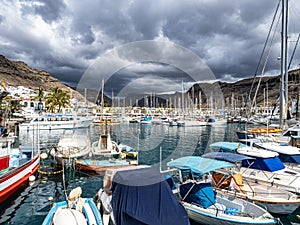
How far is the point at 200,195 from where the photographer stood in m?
10.7

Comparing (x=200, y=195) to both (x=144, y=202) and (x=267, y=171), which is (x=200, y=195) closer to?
(x=144, y=202)

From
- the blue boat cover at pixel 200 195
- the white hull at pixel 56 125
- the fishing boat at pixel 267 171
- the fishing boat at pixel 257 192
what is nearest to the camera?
the blue boat cover at pixel 200 195

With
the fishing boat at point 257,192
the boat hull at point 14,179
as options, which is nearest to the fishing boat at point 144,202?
the fishing boat at point 257,192

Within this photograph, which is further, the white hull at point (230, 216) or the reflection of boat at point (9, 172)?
the reflection of boat at point (9, 172)

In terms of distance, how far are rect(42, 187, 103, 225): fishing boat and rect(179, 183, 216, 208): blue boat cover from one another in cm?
453

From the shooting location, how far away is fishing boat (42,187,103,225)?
8234 millimetres

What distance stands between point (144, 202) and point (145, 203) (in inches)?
1.8

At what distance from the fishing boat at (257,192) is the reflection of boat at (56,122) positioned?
195ft

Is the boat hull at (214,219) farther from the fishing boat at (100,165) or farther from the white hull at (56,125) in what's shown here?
the white hull at (56,125)

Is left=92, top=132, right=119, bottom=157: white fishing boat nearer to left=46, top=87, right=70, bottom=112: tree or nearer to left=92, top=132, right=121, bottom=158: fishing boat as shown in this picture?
left=92, top=132, right=121, bottom=158: fishing boat

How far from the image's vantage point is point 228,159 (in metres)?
13.1

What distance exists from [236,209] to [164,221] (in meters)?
5.63

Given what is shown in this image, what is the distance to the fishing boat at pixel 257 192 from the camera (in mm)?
11180

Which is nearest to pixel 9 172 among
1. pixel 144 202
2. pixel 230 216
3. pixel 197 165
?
pixel 144 202
